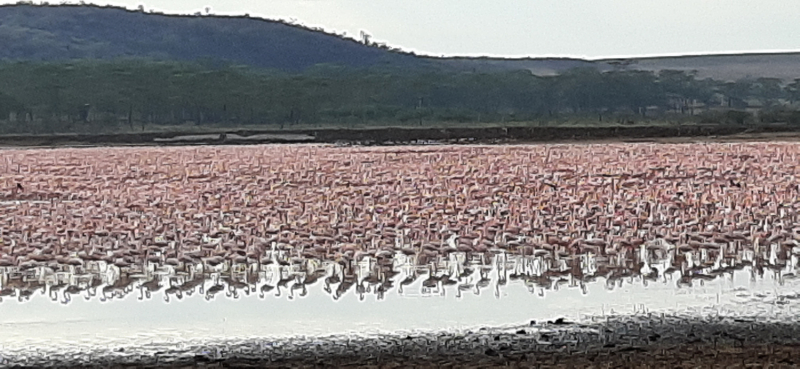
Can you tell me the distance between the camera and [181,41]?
386 feet

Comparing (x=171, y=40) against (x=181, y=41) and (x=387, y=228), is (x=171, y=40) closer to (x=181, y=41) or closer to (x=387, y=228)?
(x=181, y=41)

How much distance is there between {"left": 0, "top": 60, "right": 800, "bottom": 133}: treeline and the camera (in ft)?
241

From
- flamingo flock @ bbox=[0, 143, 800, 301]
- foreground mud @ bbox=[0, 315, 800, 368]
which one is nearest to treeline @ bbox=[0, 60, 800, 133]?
flamingo flock @ bbox=[0, 143, 800, 301]

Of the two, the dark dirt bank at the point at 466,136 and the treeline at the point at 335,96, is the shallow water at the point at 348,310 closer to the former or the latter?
the dark dirt bank at the point at 466,136

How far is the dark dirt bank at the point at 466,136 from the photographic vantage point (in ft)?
147

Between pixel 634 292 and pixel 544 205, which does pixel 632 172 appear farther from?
pixel 634 292

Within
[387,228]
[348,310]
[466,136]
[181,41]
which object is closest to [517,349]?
[348,310]

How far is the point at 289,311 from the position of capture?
9750mm

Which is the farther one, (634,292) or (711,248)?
(711,248)

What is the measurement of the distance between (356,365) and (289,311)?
2.49 metres

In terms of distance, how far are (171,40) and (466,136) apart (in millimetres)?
76017

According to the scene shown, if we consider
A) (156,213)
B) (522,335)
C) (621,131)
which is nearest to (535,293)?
(522,335)

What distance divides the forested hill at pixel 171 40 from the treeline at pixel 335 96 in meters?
17.7

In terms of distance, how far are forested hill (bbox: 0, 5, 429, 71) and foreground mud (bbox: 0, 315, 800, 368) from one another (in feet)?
315
